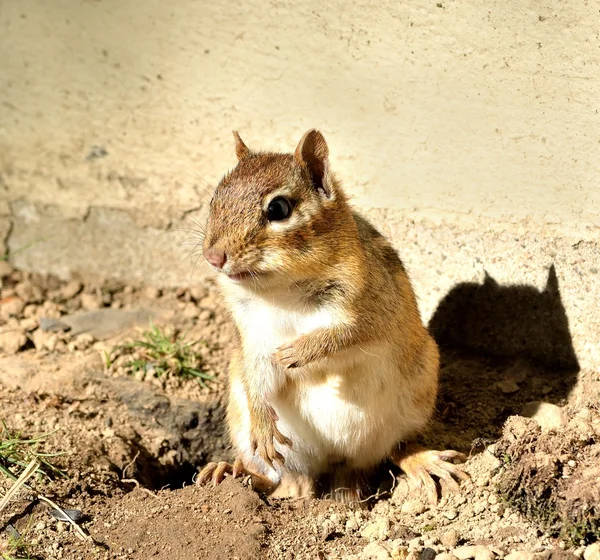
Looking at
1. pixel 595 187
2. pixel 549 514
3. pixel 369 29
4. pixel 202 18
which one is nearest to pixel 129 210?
pixel 202 18

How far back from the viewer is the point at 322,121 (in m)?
4.36

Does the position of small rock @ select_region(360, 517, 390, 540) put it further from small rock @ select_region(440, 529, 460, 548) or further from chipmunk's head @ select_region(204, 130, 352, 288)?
chipmunk's head @ select_region(204, 130, 352, 288)

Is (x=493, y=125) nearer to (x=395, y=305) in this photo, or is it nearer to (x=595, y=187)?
(x=595, y=187)

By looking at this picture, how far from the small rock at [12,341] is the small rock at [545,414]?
267 centimetres

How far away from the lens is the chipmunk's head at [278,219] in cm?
308

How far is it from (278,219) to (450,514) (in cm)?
139

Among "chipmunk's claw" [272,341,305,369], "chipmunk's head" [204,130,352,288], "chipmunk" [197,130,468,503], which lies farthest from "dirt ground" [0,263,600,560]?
"chipmunk's head" [204,130,352,288]

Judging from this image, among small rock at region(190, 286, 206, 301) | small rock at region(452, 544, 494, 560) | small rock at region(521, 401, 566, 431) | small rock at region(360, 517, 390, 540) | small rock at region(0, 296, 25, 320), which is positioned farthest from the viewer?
small rock at region(190, 286, 206, 301)

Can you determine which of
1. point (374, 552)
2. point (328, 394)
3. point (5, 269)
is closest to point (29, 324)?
point (5, 269)

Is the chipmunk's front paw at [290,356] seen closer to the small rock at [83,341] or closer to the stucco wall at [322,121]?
the stucco wall at [322,121]

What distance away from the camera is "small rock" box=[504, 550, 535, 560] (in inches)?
115

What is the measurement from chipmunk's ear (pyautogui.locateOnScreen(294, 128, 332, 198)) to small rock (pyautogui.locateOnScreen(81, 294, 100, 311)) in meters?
2.15

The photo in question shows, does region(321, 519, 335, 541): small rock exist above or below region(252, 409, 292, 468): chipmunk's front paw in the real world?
below

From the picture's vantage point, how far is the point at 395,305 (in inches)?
139
